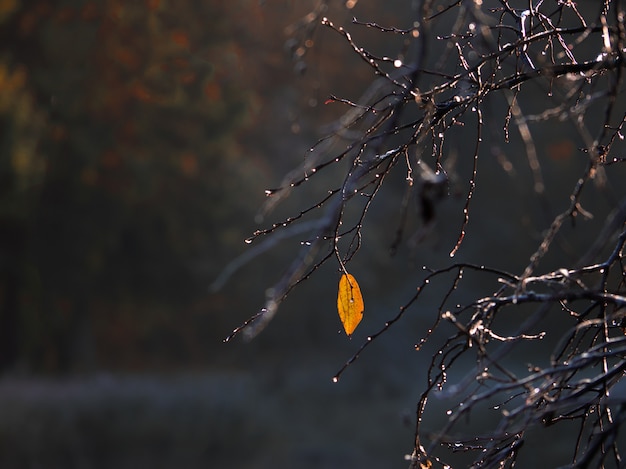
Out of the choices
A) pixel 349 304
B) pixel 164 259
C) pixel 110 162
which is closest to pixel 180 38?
pixel 110 162

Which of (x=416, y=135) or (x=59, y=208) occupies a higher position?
(x=59, y=208)

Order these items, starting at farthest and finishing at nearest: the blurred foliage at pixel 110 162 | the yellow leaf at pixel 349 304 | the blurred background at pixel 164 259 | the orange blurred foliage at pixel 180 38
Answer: the orange blurred foliage at pixel 180 38
the blurred foliage at pixel 110 162
the blurred background at pixel 164 259
the yellow leaf at pixel 349 304

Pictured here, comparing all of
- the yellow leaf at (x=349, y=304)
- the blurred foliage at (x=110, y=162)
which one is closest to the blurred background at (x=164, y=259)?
the blurred foliage at (x=110, y=162)

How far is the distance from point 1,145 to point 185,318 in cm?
710

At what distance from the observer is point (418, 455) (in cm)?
239

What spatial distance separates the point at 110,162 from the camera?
17031 millimetres

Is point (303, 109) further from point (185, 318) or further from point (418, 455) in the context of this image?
point (418, 455)

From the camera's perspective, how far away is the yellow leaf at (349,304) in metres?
2.40

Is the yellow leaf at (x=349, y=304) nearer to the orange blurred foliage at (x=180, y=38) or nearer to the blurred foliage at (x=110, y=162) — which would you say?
the blurred foliage at (x=110, y=162)

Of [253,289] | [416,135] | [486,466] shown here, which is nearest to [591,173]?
[416,135]

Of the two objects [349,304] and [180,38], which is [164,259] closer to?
[180,38]

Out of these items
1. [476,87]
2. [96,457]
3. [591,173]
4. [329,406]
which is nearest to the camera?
[591,173]

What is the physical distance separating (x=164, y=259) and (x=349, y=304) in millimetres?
15848

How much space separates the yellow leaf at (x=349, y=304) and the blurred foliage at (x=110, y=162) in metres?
13.3
